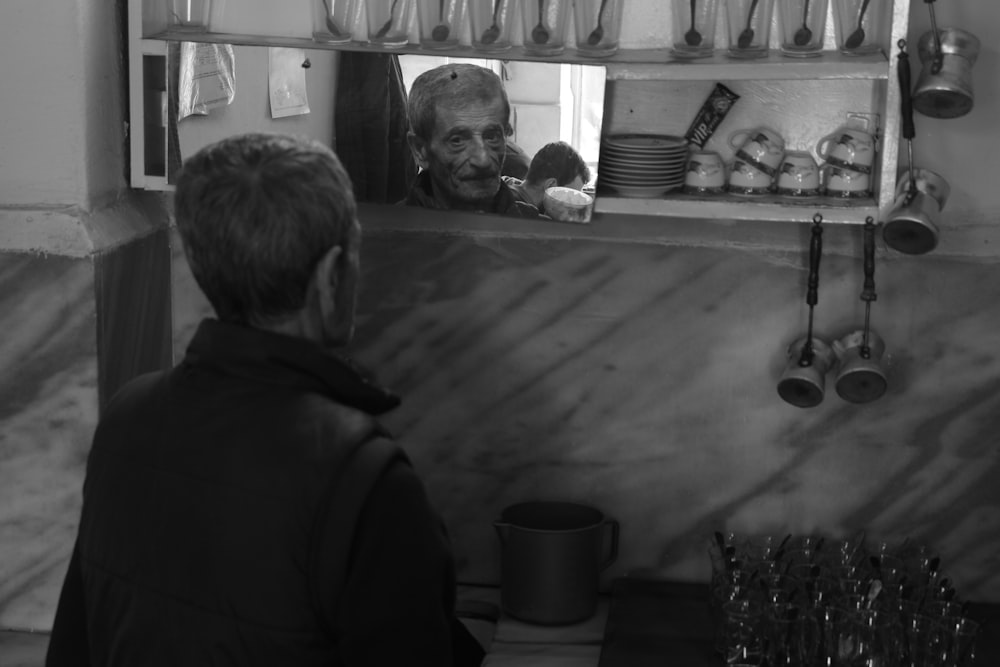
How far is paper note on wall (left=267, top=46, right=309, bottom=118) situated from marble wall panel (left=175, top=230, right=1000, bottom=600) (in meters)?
0.28

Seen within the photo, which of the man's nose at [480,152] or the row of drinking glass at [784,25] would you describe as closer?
the row of drinking glass at [784,25]

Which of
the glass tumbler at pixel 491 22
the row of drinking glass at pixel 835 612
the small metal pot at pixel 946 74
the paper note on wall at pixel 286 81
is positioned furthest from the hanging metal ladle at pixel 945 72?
the paper note on wall at pixel 286 81

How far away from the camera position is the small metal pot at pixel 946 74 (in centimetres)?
190

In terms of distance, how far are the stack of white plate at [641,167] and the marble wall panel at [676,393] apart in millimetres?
177

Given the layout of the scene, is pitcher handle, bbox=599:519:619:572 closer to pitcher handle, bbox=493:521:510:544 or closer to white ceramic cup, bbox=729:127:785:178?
pitcher handle, bbox=493:521:510:544

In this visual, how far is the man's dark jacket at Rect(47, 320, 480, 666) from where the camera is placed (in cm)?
113

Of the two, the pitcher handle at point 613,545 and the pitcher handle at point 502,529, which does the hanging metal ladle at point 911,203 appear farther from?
the pitcher handle at point 502,529

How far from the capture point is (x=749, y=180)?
81.8 inches

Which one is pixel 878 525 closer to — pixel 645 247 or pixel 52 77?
pixel 645 247

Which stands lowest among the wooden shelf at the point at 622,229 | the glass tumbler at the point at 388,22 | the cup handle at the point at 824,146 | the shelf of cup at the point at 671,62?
Result: the wooden shelf at the point at 622,229

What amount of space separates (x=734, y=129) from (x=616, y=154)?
24 cm

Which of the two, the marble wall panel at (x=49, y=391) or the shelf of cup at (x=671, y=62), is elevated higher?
the shelf of cup at (x=671, y=62)

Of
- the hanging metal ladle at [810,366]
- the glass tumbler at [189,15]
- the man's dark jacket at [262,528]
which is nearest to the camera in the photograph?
the man's dark jacket at [262,528]

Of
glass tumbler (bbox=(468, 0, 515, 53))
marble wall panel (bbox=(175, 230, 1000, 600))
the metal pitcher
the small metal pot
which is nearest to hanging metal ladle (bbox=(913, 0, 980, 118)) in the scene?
the small metal pot
